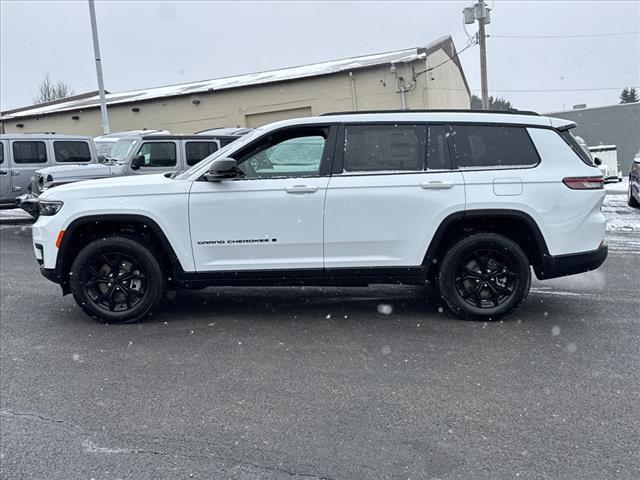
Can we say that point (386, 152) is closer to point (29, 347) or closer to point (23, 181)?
point (29, 347)

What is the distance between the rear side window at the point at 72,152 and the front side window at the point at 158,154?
6.43ft

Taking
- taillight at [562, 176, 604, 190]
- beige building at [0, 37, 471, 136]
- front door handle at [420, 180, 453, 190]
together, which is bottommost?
taillight at [562, 176, 604, 190]

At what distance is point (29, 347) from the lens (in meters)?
4.72

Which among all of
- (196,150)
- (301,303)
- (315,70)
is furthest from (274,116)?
(301,303)

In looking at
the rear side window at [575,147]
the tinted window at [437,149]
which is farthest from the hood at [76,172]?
the rear side window at [575,147]

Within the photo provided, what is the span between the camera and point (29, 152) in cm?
1233

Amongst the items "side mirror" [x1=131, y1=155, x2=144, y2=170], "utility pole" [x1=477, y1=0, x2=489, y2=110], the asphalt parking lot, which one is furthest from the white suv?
"utility pole" [x1=477, y1=0, x2=489, y2=110]

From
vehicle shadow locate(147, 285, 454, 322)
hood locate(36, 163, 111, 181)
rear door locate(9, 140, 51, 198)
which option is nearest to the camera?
vehicle shadow locate(147, 285, 454, 322)

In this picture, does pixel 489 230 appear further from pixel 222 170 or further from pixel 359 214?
pixel 222 170

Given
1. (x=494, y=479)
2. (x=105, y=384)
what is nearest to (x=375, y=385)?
(x=494, y=479)

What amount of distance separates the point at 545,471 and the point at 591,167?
3.09 m

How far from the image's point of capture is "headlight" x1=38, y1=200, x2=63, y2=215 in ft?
16.7

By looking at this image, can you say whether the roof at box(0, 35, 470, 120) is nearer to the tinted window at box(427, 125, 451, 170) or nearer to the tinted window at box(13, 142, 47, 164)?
the tinted window at box(13, 142, 47, 164)

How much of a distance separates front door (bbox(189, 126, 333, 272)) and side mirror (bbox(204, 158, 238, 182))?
59 millimetres
